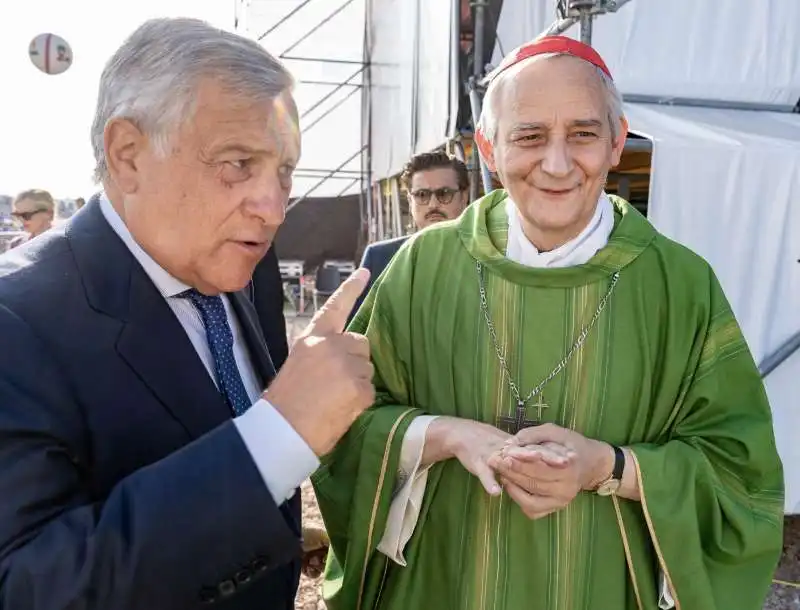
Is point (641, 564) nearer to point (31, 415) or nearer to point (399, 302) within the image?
point (399, 302)

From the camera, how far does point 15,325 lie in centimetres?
93

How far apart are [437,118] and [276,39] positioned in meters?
7.26

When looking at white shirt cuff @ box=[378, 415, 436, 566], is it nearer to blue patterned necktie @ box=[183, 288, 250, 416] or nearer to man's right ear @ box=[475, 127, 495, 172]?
blue patterned necktie @ box=[183, 288, 250, 416]

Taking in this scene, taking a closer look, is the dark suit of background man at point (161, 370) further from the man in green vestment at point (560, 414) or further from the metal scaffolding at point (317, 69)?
the metal scaffolding at point (317, 69)

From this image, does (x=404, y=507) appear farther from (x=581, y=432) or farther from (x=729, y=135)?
(x=729, y=135)

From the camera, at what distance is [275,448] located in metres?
0.93

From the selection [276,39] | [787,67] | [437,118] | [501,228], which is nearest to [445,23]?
[437,118]

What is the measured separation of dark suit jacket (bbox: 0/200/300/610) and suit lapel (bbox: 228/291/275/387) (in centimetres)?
33

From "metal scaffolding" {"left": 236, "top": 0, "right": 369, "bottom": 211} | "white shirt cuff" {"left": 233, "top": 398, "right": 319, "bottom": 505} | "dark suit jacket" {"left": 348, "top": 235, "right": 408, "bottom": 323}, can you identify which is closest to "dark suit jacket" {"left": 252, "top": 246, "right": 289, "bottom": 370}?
"white shirt cuff" {"left": 233, "top": 398, "right": 319, "bottom": 505}

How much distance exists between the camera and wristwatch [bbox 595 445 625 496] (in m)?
1.35

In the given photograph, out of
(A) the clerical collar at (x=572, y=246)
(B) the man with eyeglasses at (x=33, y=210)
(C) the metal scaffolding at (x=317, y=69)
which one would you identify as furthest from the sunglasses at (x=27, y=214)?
(C) the metal scaffolding at (x=317, y=69)

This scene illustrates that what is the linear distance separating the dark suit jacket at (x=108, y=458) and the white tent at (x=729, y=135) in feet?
10.9

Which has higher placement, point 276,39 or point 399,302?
point 276,39

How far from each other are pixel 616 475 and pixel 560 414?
19 centimetres
